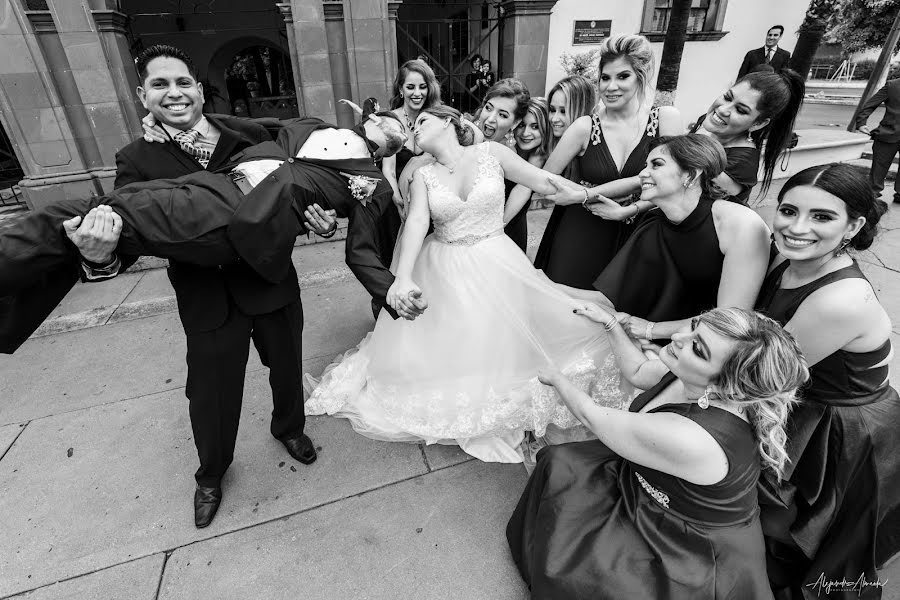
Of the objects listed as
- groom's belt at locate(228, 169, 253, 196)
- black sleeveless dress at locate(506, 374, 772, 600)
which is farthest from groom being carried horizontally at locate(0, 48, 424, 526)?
black sleeveless dress at locate(506, 374, 772, 600)

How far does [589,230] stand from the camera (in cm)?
299

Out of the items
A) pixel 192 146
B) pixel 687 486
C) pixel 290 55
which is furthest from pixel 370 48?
pixel 687 486

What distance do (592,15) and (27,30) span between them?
309 inches

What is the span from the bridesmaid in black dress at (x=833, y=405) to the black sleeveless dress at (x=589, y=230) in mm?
1079

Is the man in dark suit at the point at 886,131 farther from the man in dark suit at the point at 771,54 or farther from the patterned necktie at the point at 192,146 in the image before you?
the patterned necktie at the point at 192,146

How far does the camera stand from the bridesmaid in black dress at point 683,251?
6.63 feet

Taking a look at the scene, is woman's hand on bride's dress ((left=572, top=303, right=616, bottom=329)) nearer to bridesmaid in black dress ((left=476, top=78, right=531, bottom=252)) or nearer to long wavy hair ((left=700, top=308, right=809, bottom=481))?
long wavy hair ((left=700, top=308, right=809, bottom=481))

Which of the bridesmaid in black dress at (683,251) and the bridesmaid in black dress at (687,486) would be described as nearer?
the bridesmaid in black dress at (687,486)

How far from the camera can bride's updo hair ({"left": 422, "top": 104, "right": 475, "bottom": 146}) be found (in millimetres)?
2590

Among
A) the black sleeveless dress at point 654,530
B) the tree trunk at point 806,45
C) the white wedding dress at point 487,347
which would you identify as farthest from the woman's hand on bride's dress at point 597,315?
the tree trunk at point 806,45

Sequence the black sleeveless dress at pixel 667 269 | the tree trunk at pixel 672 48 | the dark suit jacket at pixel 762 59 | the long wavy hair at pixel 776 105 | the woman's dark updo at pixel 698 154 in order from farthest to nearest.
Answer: the dark suit jacket at pixel 762 59
the tree trunk at pixel 672 48
the long wavy hair at pixel 776 105
the black sleeveless dress at pixel 667 269
the woman's dark updo at pixel 698 154

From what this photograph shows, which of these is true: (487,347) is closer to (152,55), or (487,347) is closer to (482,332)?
(482,332)

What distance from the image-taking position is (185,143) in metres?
1.98

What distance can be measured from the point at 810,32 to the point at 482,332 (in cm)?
968
